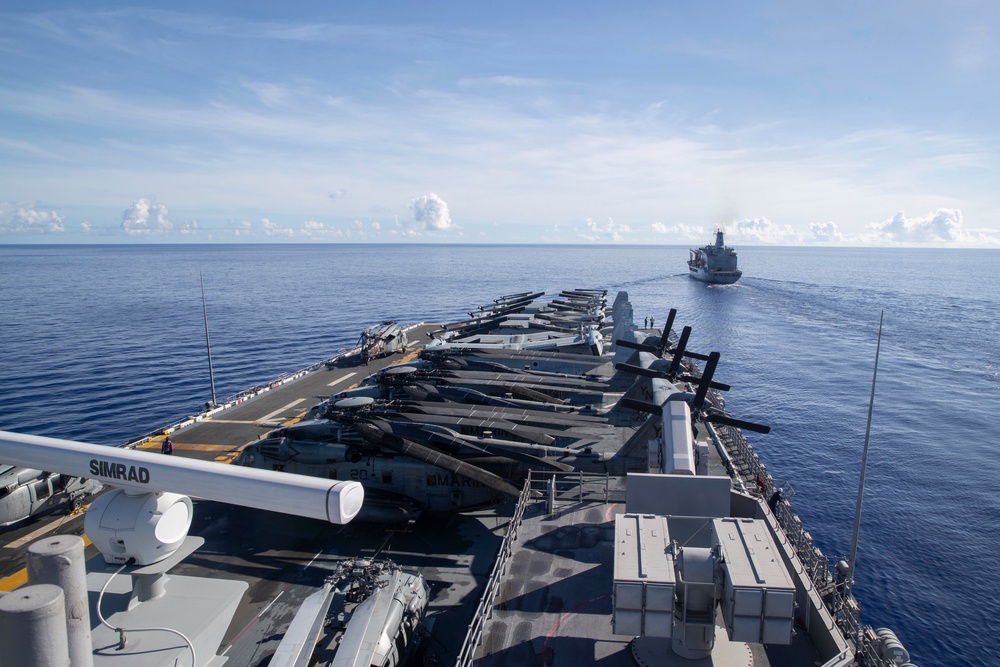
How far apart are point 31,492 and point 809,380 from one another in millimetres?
67550

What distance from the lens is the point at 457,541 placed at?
27.8m

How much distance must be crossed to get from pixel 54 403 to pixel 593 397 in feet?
163

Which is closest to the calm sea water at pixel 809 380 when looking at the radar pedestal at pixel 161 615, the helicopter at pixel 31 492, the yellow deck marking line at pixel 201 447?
the yellow deck marking line at pixel 201 447

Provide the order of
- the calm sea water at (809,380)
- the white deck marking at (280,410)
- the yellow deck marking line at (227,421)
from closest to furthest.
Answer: the calm sea water at (809,380), the yellow deck marking line at (227,421), the white deck marking at (280,410)

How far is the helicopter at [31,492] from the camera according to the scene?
27906 millimetres

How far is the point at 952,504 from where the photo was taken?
37.1 meters

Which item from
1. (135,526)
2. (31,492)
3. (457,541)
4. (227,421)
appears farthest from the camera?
(227,421)

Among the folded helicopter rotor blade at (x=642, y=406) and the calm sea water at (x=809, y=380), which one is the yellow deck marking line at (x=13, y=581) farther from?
the folded helicopter rotor blade at (x=642, y=406)

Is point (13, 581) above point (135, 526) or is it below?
below

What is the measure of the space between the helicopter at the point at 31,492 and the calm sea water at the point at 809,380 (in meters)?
17.2

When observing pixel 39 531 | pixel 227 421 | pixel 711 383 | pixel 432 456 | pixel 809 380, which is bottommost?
pixel 809 380

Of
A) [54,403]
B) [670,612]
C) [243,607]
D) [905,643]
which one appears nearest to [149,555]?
[670,612]

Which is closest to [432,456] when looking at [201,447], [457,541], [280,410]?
[457,541]

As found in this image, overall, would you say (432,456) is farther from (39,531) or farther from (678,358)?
(39,531)
